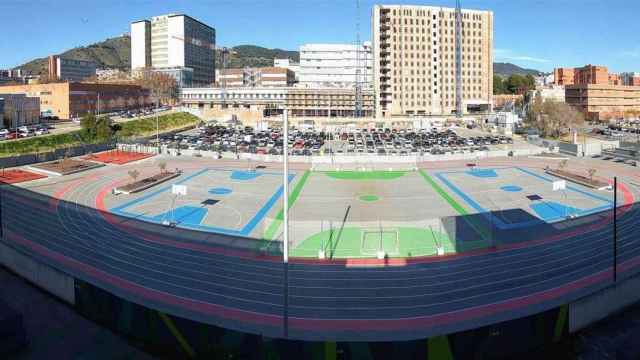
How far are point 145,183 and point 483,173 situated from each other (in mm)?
28807

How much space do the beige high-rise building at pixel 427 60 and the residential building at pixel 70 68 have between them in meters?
107

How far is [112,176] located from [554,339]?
131 ft

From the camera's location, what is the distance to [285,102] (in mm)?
113062

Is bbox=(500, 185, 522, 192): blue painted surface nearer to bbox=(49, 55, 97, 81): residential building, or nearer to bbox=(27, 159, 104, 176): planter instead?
bbox=(27, 159, 104, 176): planter

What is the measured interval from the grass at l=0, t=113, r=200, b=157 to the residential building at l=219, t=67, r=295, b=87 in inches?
1950

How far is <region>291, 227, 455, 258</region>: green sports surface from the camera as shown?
2367 cm

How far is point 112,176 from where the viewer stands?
152 ft

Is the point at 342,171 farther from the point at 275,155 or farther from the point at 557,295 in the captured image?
the point at 557,295

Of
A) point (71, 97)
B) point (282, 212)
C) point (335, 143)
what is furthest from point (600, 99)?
point (282, 212)

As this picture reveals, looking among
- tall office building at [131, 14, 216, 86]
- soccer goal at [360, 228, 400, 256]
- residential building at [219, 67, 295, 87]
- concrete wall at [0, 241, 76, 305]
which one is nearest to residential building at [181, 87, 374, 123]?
residential building at [219, 67, 295, 87]

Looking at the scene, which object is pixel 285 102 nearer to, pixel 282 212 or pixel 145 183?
pixel 145 183

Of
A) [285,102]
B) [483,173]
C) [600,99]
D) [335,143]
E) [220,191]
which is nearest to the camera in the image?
[220,191]

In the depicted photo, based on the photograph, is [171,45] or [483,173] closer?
[483,173]

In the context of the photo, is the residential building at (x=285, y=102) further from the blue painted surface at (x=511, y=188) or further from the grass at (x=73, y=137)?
the blue painted surface at (x=511, y=188)
